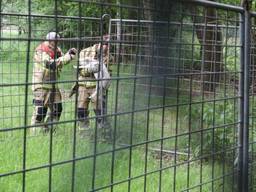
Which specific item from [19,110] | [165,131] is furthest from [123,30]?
[19,110]

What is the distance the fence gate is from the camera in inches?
107

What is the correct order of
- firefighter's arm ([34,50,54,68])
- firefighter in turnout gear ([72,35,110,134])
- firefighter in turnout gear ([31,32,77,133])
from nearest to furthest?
firefighter in turnout gear ([31,32,77,133])
firefighter in turnout gear ([72,35,110,134])
firefighter's arm ([34,50,54,68])

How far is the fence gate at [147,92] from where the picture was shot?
8.92ft

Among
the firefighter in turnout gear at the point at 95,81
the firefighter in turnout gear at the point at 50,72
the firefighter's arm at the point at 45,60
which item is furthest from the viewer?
the firefighter's arm at the point at 45,60

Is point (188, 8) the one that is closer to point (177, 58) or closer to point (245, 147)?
point (177, 58)

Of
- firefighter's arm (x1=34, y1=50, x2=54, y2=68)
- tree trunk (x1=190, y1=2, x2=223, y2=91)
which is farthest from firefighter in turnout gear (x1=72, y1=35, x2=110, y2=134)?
tree trunk (x1=190, y1=2, x2=223, y2=91)

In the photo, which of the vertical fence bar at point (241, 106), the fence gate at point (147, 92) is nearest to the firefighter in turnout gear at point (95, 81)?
the fence gate at point (147, 92)

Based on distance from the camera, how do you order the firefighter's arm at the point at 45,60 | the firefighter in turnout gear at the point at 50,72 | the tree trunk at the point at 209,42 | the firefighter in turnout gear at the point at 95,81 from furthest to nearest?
the firefighter's arm at the point at 45,60
the tree trunk at the point at 209,42
the firefighter in turnout gear at the point at 95,81
the firefighter in turnout gear at the point at 50,72

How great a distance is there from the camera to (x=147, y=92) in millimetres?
3119

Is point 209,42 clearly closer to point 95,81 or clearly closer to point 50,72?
point 50,72

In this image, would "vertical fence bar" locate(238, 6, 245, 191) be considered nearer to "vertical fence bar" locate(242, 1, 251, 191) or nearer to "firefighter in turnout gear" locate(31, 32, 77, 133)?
"vertical fence bar" locate(242, 1, 251, 191)

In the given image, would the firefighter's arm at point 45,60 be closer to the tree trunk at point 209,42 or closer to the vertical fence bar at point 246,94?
the tree trunk at point 209,42

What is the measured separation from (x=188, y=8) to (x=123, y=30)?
1.51ft

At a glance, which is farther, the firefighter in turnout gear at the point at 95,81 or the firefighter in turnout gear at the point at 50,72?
the firefighter in turnout gear at the point at 95,81
